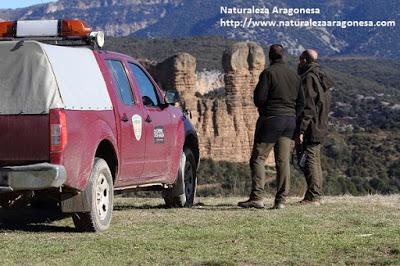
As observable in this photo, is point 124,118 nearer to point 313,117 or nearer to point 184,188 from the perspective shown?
point 184,188

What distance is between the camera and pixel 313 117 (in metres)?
12.1

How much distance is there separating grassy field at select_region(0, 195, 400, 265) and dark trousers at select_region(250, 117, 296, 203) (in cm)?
42

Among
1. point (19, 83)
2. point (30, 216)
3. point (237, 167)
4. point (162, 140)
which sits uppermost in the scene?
point (19, 83)

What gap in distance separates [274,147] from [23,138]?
4.09 meters

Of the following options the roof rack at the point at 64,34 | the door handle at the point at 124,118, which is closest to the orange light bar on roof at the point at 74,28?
the roof rack at the point at 64,34

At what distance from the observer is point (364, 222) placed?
387 inches

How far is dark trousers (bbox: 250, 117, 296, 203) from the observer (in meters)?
11.5

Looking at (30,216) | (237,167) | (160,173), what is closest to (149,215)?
(160,173)

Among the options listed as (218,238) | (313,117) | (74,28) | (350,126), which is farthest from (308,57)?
(350,126)

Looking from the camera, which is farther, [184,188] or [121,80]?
[184,188]

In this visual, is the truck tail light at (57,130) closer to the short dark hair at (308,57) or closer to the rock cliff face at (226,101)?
the short dark hair at (308,57)

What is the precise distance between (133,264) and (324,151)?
50396 millimetres

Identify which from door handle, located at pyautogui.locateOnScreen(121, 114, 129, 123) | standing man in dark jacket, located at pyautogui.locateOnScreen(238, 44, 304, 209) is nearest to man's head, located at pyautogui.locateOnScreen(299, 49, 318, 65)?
standing man in dark jacket, located at pyautogui.locateOnScreen(238, 44, 304, 209)

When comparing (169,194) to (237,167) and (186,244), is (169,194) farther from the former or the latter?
(237,167)
